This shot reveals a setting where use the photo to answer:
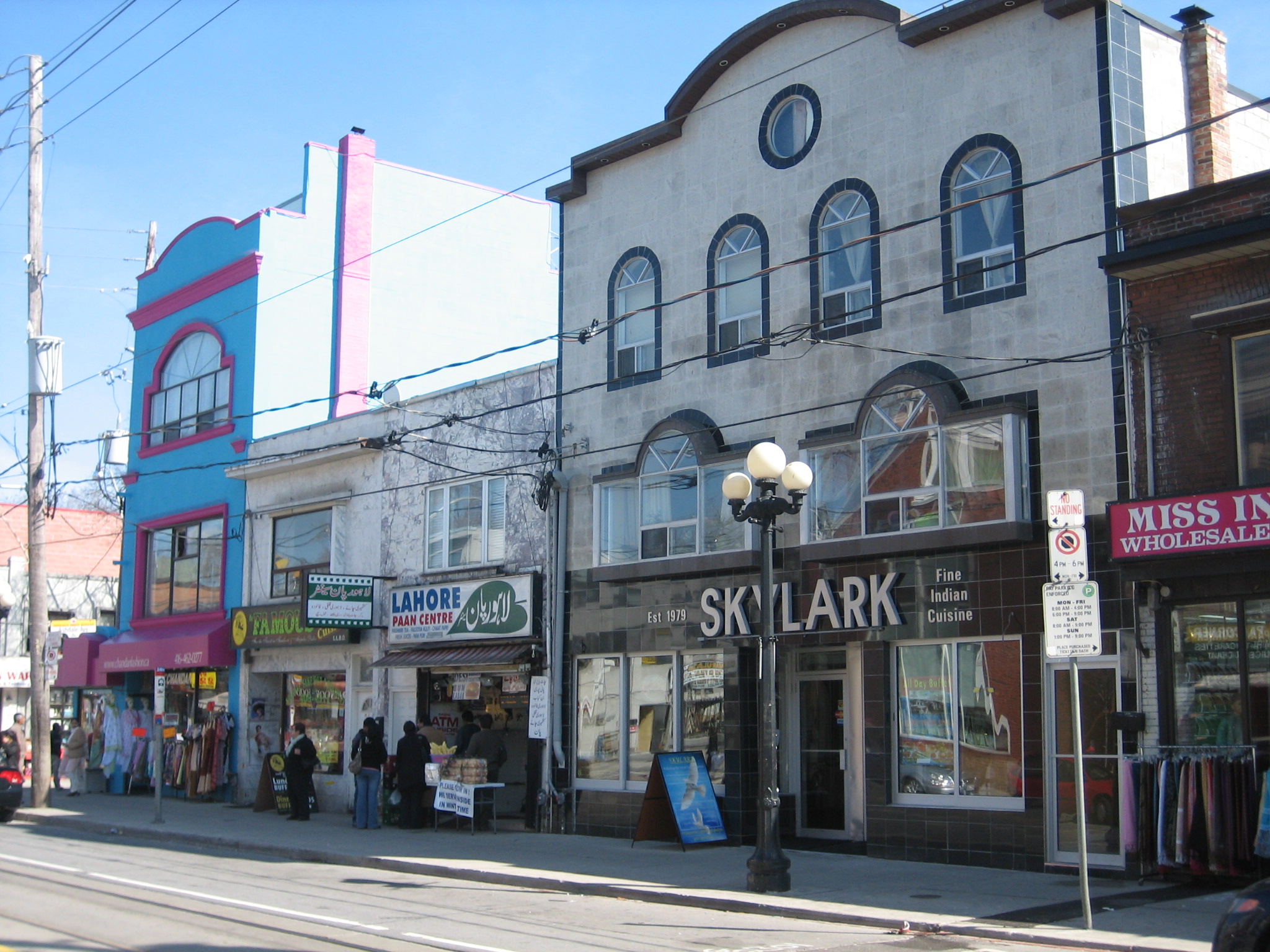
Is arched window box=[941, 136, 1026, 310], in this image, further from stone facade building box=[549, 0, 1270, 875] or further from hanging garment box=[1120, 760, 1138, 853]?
hanging garment box=[1120, 760, 1138, 853]

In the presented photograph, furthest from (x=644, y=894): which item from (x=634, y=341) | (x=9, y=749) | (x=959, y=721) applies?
(x=9, y=749)

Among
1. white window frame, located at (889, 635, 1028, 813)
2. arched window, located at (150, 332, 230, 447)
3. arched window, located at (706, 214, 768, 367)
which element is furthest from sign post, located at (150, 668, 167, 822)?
white window frame, located at (889, 635, 1028, 813)

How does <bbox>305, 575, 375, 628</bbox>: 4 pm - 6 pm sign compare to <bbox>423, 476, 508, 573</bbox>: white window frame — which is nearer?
<bbox>423, 476, 508, 573</bbox>: white window frame

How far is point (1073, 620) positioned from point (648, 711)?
924cm

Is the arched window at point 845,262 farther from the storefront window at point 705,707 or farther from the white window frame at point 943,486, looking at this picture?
the storefront window at point 705,707

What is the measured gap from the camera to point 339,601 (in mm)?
22781

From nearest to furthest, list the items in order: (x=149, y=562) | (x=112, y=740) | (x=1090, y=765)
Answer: (x=1090, y=765), (x=112, y=740), (x=149, y=562)

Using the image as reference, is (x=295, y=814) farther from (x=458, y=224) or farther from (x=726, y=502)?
(x=458, y=224)

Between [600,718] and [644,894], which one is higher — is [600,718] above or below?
above

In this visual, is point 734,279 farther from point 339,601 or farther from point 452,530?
point 339,601

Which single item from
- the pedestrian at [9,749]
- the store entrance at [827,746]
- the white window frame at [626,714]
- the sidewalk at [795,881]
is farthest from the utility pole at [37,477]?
the store entrance at [827,746]

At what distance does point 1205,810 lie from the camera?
40.5 ft

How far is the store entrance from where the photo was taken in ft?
55.5

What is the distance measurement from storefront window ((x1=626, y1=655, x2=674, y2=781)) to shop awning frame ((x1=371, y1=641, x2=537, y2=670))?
1936mm
